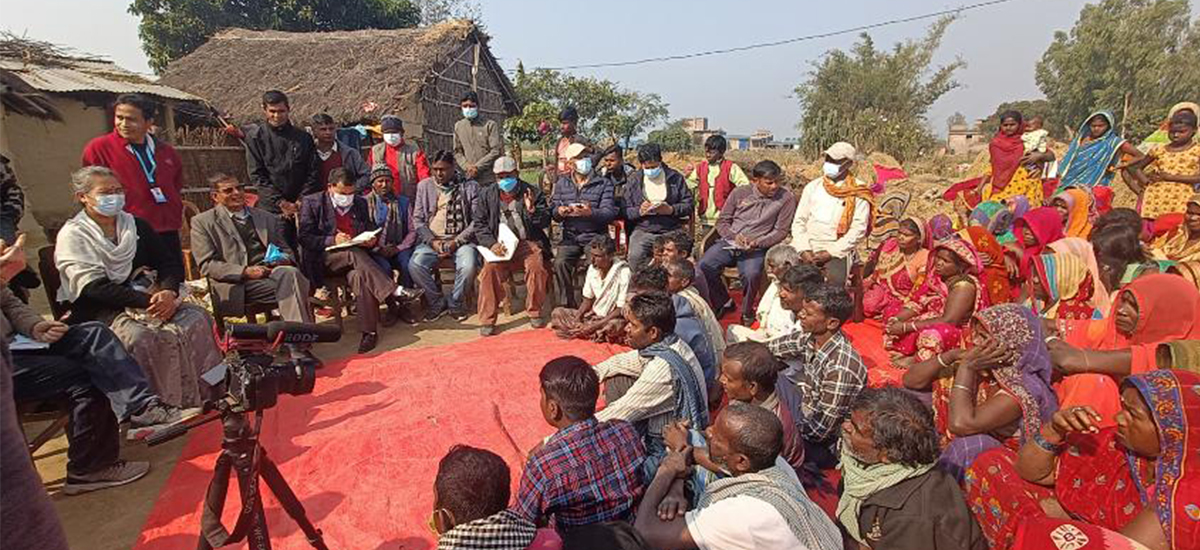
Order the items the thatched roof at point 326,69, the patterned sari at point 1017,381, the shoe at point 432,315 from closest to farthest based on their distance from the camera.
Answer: the patterned sari at point 1017,381 → the shoe at point 432,315 → the thatched roof at point 326,69

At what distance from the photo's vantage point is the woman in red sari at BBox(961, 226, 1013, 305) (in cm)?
486

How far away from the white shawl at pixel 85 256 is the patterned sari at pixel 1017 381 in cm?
498

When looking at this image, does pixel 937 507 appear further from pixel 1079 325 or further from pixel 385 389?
pixel 385 389

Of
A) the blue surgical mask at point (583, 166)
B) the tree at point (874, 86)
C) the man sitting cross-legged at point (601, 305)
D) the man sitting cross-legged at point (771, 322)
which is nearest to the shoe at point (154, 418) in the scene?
the man sitting cross-legged at point (601, 305)

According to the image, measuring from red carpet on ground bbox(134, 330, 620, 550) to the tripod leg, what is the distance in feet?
0.78

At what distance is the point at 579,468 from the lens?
2.30 meters

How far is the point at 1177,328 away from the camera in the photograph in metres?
Result: 3.12

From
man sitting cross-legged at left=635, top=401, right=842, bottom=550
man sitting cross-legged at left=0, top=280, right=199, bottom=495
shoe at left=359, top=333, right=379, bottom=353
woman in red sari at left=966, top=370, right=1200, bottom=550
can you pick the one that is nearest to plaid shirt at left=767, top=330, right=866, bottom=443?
woman in red sari at left=966, top=370, right=1200, bottom=550

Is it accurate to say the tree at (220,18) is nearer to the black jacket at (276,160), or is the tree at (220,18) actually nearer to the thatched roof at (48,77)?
the thatched roof at (48,77)

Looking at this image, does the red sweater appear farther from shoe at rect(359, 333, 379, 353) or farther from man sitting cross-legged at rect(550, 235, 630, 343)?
man sitting cross-legged at rect(550, 235, 630, 343)

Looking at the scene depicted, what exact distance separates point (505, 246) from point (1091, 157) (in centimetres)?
773

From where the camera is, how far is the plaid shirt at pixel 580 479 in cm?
227

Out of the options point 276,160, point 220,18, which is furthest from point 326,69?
point 220,18

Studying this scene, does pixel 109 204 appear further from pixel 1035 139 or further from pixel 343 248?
pixel 1035 139
